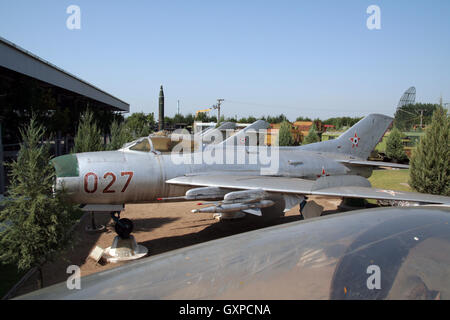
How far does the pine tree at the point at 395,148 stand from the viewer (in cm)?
3186

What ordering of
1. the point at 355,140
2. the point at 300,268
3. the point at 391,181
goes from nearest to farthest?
the point at 300,268
the point at 355,140
the point at 391,181

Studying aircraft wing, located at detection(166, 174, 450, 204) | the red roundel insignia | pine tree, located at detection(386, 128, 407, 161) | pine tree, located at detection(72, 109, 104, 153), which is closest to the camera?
aircraft wing, located at detection(166, 174, 450, 204)

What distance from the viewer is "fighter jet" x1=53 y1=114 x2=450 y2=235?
26.0ft

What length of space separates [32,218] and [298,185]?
22.7 feet

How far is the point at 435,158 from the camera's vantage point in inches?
466

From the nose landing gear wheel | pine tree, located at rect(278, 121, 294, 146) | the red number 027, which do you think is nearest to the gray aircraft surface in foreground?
the red number 027

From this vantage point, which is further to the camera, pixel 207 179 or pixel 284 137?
pixel 284 137

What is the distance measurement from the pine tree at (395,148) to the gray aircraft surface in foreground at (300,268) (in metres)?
34.2

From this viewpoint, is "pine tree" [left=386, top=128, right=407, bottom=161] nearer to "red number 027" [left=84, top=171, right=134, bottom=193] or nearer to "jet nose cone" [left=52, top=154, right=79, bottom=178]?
"red number 027" [left=84, top=171, right=134, bottom=193]

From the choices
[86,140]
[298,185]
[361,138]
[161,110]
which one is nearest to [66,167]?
[86,140]

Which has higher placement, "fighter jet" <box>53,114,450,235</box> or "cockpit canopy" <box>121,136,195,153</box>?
"cockpit canopy" <box>121,136,195,153</box>

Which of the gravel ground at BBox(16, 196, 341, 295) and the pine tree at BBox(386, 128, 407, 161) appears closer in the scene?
the gravel ground at BBox(16, 196, 341, 295)

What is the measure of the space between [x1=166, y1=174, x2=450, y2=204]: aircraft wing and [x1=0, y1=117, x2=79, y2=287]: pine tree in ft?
10.8

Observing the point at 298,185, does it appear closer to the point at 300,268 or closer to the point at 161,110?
the point at 300,268
